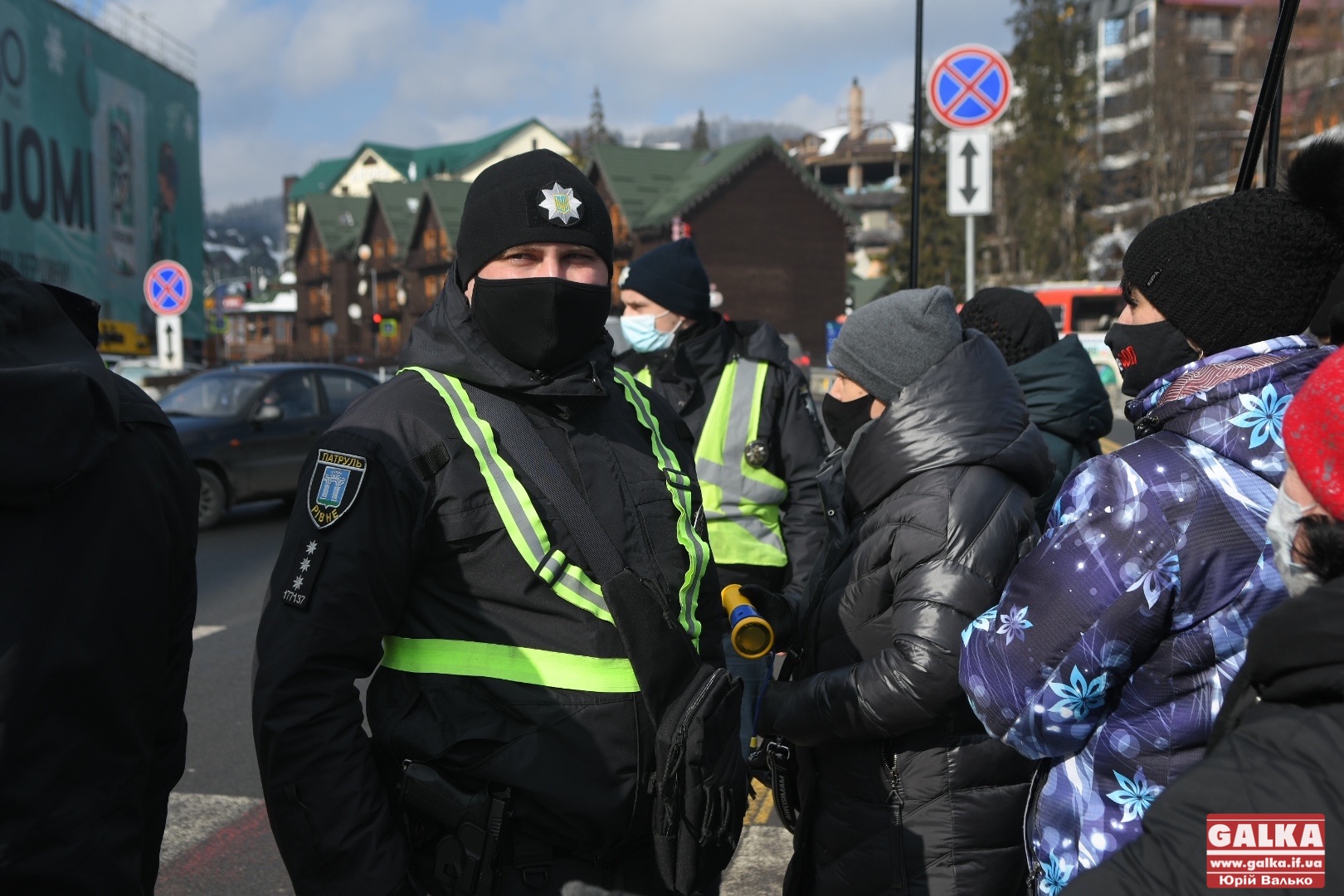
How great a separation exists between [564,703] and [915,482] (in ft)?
3.25

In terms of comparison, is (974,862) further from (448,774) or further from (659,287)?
(659,287)

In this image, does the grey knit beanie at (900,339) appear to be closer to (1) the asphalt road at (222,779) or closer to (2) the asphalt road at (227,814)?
(2) the asphalt road at (227,814)

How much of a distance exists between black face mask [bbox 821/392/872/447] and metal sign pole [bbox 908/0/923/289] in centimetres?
215

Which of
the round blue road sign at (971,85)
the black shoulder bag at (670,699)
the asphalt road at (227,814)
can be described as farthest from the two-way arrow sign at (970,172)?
the black shoulder bag at (670,699)

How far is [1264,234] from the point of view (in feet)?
6.38

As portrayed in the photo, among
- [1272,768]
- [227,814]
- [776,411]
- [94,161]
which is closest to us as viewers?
[1272,768]

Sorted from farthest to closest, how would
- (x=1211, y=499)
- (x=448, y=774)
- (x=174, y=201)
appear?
(x=174, y=201) < (x=448, y=774) < (x=1211, y=499)

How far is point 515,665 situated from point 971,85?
8.22 m

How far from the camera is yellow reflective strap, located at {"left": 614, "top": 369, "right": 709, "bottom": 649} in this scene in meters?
2.26

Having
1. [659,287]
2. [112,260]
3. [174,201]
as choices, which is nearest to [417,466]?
[659,287]

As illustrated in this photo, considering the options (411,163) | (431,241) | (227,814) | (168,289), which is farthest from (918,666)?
(411,163)

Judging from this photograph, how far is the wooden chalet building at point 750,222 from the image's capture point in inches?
2119

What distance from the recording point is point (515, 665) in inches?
80.5

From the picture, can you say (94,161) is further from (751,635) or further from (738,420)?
(751,635)
